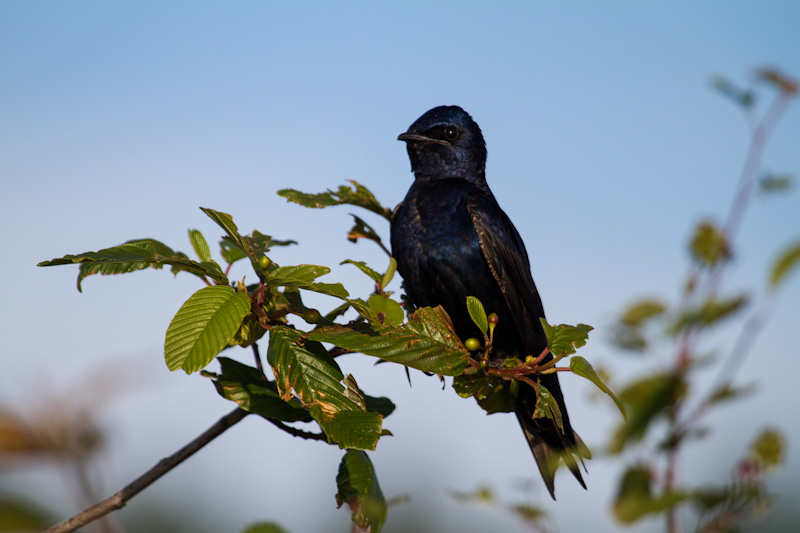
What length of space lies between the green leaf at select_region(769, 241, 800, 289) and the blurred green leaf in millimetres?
486

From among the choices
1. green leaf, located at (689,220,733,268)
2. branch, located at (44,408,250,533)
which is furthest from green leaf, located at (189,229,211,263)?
green leaf, located at (689,220,733,268)

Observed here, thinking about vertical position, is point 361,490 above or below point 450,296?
below

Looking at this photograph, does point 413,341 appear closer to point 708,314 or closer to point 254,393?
point 254,393

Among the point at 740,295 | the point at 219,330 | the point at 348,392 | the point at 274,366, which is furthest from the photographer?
the point at 348,392

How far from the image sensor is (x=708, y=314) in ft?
2.25

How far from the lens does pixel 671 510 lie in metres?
0.77

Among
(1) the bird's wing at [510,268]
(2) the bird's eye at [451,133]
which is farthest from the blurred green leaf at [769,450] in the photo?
(2) the bird's eye at [451,133]

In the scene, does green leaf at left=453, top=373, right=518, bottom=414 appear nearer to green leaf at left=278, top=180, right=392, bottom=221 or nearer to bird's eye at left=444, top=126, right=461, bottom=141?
green leaf at left=278, top=180, right=392, bottom=221

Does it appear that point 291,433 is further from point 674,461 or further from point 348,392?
point 674,461

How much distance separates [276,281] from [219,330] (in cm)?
27

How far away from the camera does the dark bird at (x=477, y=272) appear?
4371 mm

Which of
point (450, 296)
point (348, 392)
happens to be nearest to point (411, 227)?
point (450, 296)

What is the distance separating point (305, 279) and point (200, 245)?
2.18 ft

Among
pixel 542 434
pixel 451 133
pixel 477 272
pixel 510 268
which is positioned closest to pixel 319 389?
pixel 477 272
